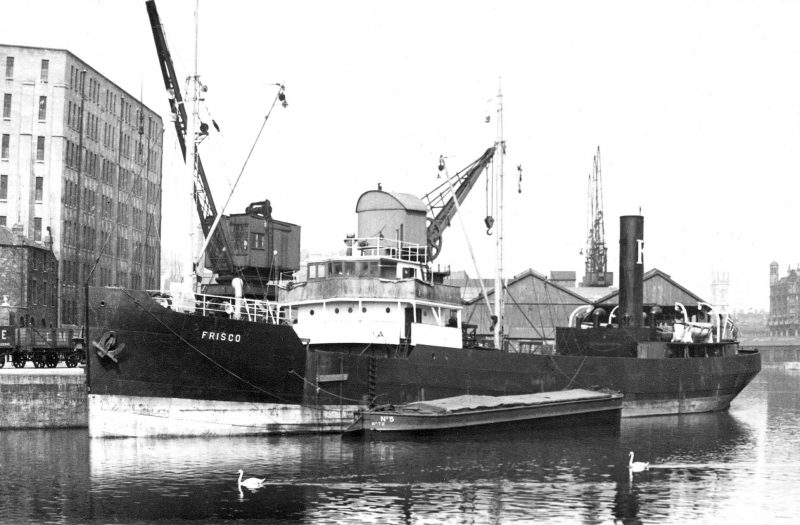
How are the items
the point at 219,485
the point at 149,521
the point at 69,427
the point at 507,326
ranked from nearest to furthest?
the point at 149,521 → the point at 219,485 → the point at 69,427 → the point at 507,326

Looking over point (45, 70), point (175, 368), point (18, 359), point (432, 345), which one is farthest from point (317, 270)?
point (45, 70)

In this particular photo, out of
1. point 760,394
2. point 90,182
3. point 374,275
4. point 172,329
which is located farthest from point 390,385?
point 90,182

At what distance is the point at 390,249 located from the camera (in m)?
45.0

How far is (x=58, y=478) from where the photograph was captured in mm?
27734

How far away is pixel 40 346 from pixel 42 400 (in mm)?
12466

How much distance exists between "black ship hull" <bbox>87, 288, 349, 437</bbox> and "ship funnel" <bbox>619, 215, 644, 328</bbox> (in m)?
18.1

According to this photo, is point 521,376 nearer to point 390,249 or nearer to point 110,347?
point 390,249

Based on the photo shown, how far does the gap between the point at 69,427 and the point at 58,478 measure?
Answer: 10.8 meters

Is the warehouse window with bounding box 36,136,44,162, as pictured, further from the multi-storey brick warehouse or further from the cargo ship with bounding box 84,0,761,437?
the cargo ship with bounding box 84,0,761,437

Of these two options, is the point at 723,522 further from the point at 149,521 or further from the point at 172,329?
the point at 172,329

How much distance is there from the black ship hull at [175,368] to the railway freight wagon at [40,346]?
551 inches

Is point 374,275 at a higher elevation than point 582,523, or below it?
higher

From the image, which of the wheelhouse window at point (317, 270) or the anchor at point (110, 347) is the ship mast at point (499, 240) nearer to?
the wheelhouse window at point (317, 270)

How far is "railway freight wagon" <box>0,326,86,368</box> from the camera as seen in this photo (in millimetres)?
48719
